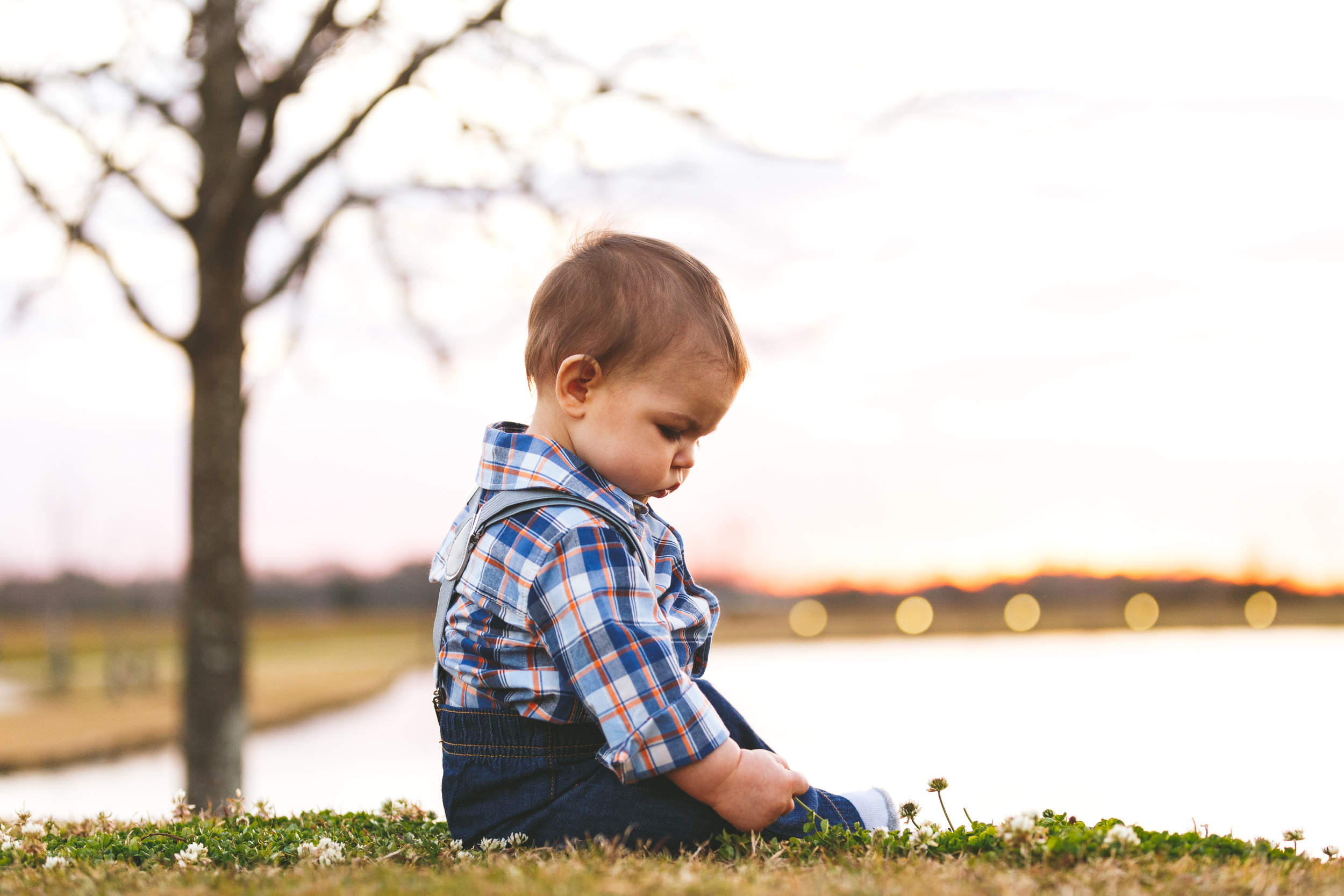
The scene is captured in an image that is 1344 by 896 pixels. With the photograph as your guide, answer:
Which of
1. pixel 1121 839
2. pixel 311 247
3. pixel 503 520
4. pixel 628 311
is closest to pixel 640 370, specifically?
pixel 628 311

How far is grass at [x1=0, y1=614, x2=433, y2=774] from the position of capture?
23.5 metres

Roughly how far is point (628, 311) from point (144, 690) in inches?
1420

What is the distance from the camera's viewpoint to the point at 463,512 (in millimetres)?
3064

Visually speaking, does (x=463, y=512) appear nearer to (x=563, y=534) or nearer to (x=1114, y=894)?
(x=563, y=534)

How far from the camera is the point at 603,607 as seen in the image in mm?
2488

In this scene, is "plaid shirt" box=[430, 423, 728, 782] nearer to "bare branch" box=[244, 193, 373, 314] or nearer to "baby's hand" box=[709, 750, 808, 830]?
"baby's hand" box=[709, 750, 808, 830]

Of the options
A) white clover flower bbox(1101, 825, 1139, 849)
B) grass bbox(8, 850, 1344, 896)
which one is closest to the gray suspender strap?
grass bbox(8, 850, 1344, 896)

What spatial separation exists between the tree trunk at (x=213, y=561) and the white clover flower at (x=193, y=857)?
444 cm

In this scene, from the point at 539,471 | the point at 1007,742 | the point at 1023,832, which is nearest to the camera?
the point at 1023,832

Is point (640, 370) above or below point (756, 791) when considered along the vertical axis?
above

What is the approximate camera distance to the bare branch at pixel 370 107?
22.3 feet

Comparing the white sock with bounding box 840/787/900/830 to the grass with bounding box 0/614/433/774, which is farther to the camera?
the grass with bounding box 0/614/433/774

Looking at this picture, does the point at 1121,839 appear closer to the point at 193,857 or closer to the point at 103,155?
the point at 193,857

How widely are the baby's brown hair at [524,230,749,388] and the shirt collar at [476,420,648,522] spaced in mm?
261
